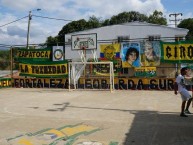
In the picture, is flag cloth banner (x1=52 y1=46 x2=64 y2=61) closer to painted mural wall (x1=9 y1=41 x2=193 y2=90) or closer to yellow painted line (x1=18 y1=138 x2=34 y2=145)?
painted mural wall (x1=9 y1=41 x2=193 y2=90)

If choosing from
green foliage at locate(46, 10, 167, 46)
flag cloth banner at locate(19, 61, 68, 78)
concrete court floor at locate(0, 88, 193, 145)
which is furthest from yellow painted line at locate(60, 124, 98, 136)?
green foliage at locate(46, 10, 167, 46)

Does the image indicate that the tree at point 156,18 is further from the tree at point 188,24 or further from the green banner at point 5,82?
the green banner at point 5,82

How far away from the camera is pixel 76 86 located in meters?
18.8

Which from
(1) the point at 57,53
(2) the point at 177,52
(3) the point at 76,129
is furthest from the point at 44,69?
(3) the point at 76,129

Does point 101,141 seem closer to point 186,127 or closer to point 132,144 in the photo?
point 132,144

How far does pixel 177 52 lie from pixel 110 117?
27.4 feet

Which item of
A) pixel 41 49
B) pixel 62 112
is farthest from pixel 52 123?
pixel 41 49

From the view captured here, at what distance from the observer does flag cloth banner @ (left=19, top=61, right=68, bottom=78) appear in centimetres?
1938

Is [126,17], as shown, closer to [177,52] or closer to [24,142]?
[177,52]

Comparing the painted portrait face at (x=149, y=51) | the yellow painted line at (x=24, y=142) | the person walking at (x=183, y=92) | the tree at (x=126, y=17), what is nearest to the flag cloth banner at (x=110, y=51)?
the painted portrait face at (x=149, y=51)

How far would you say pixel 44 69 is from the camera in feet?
65.8

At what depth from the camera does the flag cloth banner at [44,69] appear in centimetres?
1938

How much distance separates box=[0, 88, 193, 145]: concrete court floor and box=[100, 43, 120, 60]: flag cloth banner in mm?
4128

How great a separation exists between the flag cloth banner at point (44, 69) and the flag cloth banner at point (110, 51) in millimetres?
2352
